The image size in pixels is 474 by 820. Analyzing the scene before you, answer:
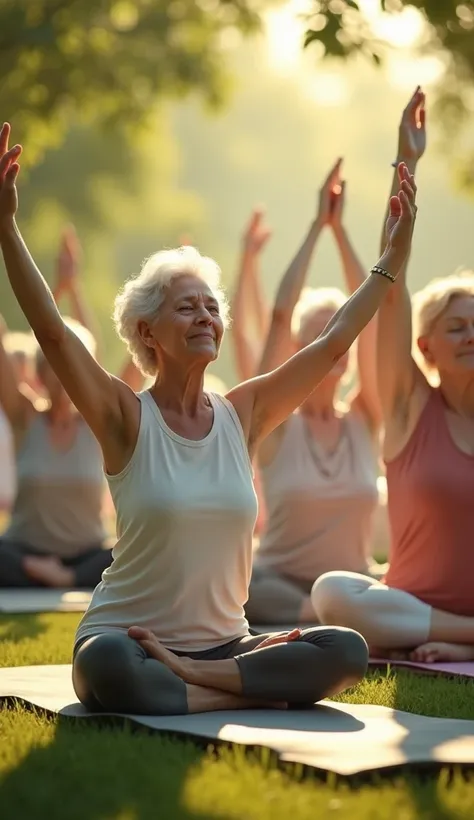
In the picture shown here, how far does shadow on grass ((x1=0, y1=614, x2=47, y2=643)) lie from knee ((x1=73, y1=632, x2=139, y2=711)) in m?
2.08

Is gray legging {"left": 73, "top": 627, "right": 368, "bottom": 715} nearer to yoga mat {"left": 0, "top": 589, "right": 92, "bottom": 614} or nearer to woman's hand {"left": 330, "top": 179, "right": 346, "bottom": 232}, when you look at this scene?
woman's hand {"left": 330, "top": 179, "right": 346, "bottom": 232}

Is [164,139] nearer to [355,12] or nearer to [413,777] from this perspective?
[355,12]

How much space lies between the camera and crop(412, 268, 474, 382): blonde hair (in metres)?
5.89

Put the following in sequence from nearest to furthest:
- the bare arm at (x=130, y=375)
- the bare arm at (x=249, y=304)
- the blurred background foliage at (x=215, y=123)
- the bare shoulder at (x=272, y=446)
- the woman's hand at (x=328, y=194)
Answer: the woman's hand at (x=328, y=194), the bare shoulder at (x=272, y=446), the bare arm at (x=249, y=304), the bare arm at (x=130, y=375), the blurred background foliage at (x=215, y=123)

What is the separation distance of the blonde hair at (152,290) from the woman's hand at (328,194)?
1459 millimetres

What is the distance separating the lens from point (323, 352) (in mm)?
4641

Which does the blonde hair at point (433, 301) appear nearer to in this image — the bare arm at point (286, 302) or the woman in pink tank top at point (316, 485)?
the bare arm at point (286, 302)

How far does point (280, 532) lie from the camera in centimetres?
734

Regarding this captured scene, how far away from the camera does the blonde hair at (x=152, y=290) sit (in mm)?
4621

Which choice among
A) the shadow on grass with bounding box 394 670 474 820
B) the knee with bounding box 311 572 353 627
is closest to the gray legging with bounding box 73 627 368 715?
the shadow on grass with bounding box 394 670 474 820

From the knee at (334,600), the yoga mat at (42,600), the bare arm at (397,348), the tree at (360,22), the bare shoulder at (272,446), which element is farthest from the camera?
the yoga mat at (42,600)

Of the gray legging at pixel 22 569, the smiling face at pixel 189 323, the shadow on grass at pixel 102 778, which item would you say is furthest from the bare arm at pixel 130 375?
the shadow on grass at pixel 102 778

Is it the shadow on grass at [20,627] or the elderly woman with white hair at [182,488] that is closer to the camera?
the elderly woman with white hair at [182,488]

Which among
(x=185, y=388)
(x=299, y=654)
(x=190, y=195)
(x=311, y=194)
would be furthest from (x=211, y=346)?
(x=311, y=194)
